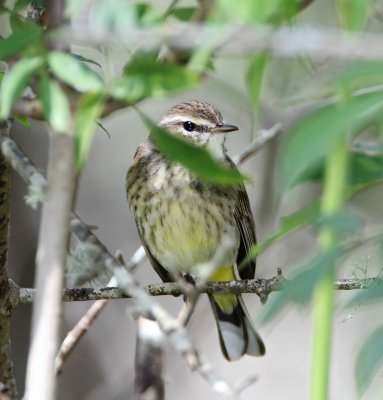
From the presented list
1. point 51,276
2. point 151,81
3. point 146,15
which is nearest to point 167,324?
point 51,276

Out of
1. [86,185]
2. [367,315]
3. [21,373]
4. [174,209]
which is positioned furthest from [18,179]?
[367,315]

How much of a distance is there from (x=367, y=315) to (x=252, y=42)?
16.6 feet

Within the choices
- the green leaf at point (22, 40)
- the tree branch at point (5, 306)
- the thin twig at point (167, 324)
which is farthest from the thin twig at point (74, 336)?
the green leaf at point (22, 40)

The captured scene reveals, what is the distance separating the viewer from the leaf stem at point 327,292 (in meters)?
1.16

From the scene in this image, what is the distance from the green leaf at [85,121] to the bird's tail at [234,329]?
348 centimetres

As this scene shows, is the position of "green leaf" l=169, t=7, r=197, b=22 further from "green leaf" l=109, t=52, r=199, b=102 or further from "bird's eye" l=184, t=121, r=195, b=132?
"bird's eye" l=184, t=121, r=195, b=132

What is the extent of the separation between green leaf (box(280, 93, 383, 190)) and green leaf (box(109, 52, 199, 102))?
0.21 meters

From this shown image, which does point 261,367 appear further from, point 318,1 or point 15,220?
point 318,1

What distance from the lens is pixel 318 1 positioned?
6539 millimetres

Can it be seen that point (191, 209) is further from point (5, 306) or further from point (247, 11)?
point (247, 11)

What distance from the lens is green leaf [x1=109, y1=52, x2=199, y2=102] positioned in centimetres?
129

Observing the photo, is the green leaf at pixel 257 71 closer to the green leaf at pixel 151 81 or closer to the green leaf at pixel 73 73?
the green leaf at pixel 151 81

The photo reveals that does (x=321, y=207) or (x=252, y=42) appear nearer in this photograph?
(x=252, y=42)

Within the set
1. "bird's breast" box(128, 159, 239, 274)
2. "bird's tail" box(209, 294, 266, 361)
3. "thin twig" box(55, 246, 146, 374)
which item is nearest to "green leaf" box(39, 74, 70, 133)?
"thin twig" box(55, 246, 146, 374)
